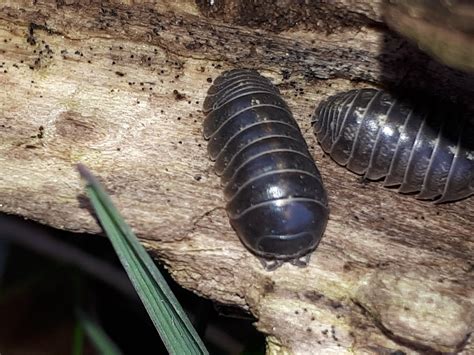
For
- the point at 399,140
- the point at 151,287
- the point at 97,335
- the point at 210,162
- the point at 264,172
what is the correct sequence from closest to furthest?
1. the point at 151,287
2. the point at 264,172
3. the point at 210,162
4. the point at 399,140
5. the point at 97,335

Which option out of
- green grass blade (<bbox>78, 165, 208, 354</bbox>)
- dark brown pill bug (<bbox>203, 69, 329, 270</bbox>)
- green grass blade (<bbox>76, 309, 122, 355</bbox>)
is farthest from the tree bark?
green grass blade (<bbox>76, 309, 122, 355</bbox>)

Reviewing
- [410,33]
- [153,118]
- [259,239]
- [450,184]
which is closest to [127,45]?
[153,118]

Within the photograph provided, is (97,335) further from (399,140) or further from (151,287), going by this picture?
(399,140)

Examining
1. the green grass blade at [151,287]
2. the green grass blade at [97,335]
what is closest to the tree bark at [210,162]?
the green grass blade at [151,287]

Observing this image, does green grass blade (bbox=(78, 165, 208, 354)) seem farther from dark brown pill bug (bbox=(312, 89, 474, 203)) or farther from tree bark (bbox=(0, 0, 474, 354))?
dark brown pill bug (bbox=(312, 89, 474, 203))

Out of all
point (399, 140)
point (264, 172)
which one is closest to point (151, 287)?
point (264, 172)

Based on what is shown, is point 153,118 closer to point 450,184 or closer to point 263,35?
point 263,35

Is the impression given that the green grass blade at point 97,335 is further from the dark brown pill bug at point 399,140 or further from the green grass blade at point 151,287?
the dark brown pill bug at point 399,140
